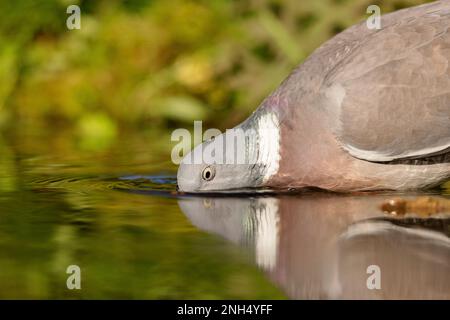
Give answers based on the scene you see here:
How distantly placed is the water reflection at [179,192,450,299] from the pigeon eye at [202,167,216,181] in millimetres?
180

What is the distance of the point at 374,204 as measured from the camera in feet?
17.9

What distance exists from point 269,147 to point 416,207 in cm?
116

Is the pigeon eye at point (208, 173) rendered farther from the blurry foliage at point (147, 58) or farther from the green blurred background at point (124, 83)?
the blurry foliage at point (147, 58)

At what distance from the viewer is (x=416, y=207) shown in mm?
5113

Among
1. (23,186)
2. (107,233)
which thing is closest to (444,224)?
(107,233)

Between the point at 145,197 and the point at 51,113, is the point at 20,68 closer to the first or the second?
the point at 51,113

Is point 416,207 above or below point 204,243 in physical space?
above

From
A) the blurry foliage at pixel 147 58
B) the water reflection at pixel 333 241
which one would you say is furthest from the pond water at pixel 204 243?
the blurry foliage at pixel 147 58

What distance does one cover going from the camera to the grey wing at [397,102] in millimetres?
5680

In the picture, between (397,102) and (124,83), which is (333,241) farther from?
(124,83)

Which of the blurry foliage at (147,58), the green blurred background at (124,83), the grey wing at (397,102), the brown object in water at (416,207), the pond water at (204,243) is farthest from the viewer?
the blurry foliage at (147,58)

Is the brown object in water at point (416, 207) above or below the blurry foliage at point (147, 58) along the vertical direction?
below

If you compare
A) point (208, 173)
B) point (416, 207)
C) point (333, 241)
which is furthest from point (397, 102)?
point (333, 241)

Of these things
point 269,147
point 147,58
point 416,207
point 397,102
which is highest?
point 147,58
